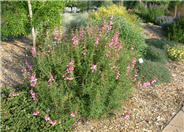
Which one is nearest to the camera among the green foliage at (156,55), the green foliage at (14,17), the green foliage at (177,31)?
the green foliage at (14,17)

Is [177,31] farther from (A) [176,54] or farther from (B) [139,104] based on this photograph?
(B) [139,104]

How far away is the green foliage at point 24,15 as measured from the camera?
16.2 ft

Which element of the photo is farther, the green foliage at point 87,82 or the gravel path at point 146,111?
the gravel path at point 146,111

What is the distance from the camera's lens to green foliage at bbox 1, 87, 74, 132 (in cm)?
264

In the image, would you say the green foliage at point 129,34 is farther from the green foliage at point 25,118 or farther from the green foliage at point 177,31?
the green foliage at point 25,118

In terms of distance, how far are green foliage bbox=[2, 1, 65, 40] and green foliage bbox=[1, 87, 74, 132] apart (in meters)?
2.56

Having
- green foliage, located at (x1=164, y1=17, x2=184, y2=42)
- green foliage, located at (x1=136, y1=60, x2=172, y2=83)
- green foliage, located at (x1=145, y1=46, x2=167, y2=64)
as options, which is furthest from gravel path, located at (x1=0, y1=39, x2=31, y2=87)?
green foliage, located at (x1=164, y1=17, x2=184, y2=42)

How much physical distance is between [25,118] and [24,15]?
→ 314 centimetres

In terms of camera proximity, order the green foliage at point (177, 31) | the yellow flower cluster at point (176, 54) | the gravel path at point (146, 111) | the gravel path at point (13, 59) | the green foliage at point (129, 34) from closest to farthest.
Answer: the gravel path at point (146, 111) < the gravel path at point (13, 59) < the green foliage at point (129, 34) < the yellow flower cluster at point (176, 54) < the green foliage at point (177, 31)

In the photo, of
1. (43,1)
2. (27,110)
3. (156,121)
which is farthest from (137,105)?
(43,1)

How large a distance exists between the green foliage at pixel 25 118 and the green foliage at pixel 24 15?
2557mm

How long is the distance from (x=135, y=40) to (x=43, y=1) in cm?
269

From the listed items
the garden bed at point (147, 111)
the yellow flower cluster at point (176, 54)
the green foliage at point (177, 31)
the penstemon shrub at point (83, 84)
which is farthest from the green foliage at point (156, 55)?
the penstemon shrub at point (83, 84)

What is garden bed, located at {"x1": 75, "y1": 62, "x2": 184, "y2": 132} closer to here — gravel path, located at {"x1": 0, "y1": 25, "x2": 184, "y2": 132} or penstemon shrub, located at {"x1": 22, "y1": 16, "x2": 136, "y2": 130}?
gravel path, located at {"x1": 0, "y1": 25, "x2": 184, "y2": 132}
